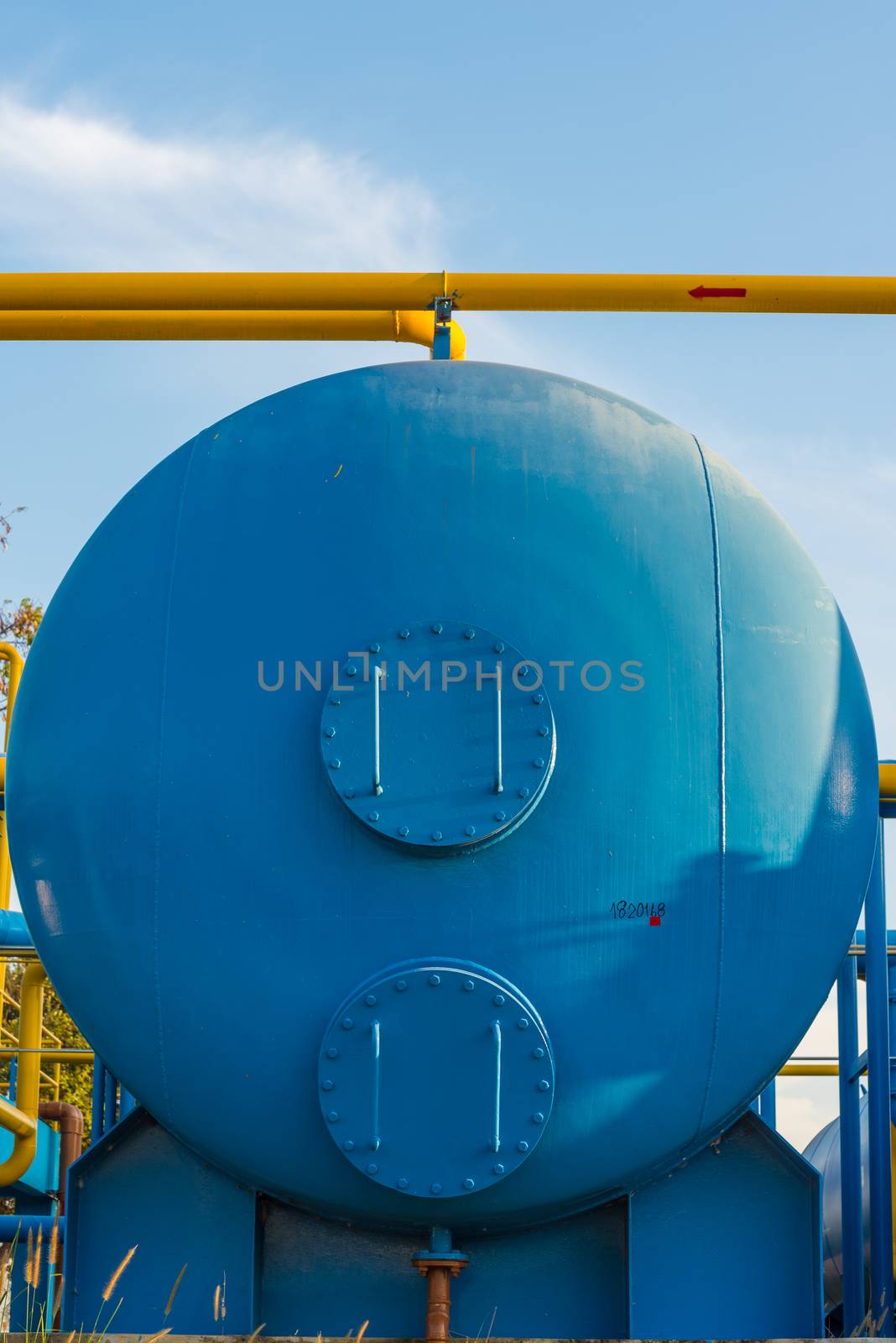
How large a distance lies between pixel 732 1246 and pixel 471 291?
9.69 ft

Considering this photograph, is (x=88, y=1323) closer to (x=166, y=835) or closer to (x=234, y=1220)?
(x=234, y=1220)

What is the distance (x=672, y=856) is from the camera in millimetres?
3750

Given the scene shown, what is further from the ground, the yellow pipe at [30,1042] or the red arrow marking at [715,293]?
the red arrow marking at [715,293]

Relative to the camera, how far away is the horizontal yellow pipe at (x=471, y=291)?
4984mm

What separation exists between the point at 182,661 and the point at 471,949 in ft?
3.40

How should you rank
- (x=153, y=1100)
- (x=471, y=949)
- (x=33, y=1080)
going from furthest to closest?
(x=33, y=1080), (x=153, y=1100), (x=471, y=949)

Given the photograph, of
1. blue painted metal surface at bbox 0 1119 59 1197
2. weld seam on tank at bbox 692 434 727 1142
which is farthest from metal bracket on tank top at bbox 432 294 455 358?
blue painted metal surface at bbox 0 1119 59 1197

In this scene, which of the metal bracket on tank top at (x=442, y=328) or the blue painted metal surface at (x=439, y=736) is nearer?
the blue painted metal surface at (x=439, y=736)

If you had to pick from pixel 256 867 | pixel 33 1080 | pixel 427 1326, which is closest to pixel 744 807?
pixel 256 867

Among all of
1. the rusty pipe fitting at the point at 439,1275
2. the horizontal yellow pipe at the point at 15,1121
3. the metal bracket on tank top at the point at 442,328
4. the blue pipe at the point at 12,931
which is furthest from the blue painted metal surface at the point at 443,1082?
the blue pipe at the point at 12,931

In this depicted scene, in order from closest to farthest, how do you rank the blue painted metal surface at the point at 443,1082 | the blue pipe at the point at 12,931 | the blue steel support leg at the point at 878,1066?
the blue painted metal surface at the point at 443,1082 → the blue steel support leg at the point at 878,1066 → the blue pipe at the point at 12,931

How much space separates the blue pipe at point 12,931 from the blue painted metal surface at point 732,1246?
433 cm

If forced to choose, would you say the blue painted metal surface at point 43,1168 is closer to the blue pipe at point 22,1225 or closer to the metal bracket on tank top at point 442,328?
the blue pipe at point 22,1225

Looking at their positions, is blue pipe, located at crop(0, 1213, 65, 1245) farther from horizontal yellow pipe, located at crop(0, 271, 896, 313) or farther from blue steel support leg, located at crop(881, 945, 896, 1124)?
horizontal yellow pipe, located at crop(0, 271, 896, 313)
